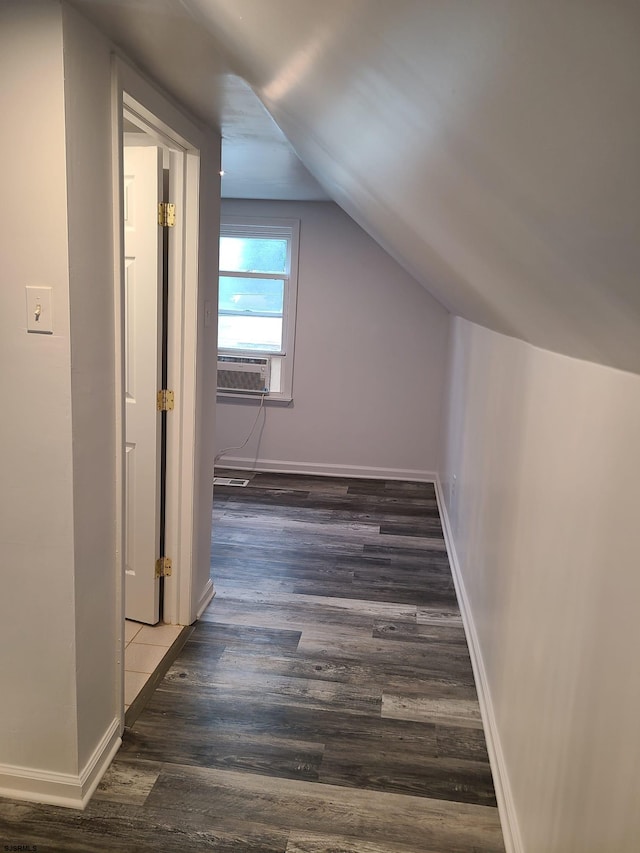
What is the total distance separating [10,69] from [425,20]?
151cm

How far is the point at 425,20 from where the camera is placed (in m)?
0.53

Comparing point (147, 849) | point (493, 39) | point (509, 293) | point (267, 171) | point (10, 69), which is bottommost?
point (147, 849)

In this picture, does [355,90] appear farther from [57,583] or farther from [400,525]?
[400,525]

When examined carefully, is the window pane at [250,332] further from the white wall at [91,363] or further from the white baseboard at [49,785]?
the white baseboard at [49,785]

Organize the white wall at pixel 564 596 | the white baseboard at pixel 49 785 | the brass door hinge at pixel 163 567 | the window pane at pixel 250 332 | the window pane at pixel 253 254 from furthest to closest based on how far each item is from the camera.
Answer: the window pane at pixel 250 332, the window pane at pixel 253 254, the brass door hinge at pixel 163 567, the white baseboard at pixel 49 785, the white wall at pixel 564 596

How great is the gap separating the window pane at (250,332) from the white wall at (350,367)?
0.23 meters

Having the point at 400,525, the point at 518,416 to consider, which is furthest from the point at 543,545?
the point at 400,525

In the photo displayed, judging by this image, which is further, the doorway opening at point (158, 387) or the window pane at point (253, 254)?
the window pane at point (253, 254)

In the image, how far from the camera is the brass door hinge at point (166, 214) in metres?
2.70

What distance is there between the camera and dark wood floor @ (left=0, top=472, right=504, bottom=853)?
1918 mm

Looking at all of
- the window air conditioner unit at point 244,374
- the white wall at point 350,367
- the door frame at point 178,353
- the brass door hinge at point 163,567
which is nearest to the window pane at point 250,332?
the window air conditioner unit at point 244,374

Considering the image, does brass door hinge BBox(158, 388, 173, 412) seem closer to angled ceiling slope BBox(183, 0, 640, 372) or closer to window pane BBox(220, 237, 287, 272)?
angled ceiling slope BBox(183, 0, 640, 372)

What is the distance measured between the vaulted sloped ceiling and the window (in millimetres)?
4247

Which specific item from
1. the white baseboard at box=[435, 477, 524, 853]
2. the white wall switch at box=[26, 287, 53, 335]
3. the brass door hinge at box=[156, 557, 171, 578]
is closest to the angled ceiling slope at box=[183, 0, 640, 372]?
the white wall switch at box=[26, 287, 53, 335]
